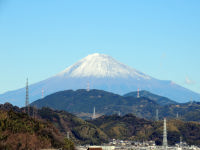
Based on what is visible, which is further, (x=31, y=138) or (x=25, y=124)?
(x=25, y=124)

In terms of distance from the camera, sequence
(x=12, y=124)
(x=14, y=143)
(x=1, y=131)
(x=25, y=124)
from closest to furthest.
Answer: (x=14, y=143)
(x=1, y=131)
(x=12, y=124)
(x=25, y=124)

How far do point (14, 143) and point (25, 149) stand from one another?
14.2 ft

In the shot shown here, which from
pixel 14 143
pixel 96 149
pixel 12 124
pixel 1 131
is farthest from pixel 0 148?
pixel 96 149

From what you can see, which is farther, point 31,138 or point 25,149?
point 31,138

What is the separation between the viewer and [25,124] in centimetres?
19825

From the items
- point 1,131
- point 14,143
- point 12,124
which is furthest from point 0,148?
point 12,124

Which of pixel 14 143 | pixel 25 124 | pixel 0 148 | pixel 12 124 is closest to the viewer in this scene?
pixel 0 148

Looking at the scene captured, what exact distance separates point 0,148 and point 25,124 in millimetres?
48914

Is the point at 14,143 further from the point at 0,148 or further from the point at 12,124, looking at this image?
the point at 12,124

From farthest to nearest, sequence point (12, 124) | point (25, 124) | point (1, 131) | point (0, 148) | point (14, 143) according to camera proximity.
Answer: point (25, 124)
point (12, 124)
point (1, 131)
point (14, 143)
point (0, 148)

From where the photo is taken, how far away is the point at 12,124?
184 m

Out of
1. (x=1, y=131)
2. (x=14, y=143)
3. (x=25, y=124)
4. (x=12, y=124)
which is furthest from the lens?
(x=25, y=124)

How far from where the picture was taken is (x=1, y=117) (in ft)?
614

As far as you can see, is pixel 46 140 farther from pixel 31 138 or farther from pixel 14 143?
pixel 14 143
